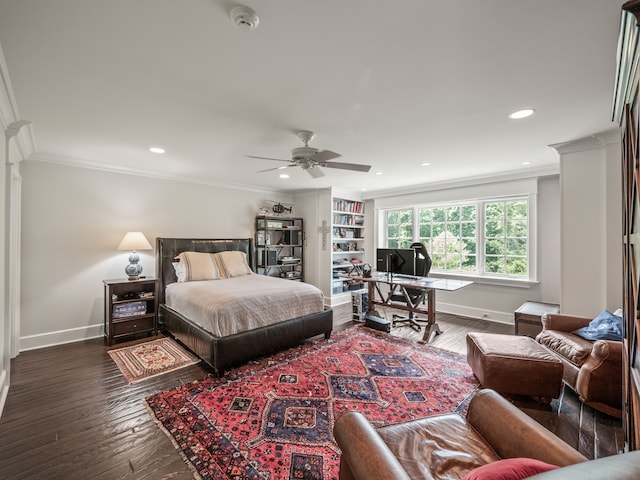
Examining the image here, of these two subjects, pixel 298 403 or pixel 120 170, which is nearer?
pixel 298 403

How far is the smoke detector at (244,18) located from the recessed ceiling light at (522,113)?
2130mm

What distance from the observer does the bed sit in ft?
9.14

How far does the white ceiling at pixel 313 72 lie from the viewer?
1.29 meters

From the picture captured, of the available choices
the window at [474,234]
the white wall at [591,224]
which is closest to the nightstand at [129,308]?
the window at [474,234]

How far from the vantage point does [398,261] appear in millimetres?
4238

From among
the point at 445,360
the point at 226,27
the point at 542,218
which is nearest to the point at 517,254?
the point at 542,218

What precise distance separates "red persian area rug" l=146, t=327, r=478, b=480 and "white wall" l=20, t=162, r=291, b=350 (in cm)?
229

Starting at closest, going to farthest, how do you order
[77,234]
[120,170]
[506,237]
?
[77,234], [120,170], [506,237]

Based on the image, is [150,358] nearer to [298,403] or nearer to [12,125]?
[298,403]

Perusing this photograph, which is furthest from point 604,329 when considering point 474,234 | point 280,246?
point 280,246

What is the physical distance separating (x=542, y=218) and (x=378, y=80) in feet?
12.7

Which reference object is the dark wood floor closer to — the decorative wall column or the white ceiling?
the decorative wall column

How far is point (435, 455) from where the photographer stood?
1.23 meters

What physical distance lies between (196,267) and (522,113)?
4198mm
